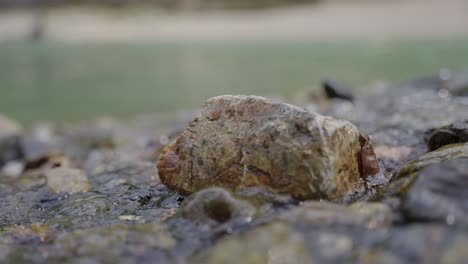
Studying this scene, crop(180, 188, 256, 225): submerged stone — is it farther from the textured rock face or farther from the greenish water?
the greenish water

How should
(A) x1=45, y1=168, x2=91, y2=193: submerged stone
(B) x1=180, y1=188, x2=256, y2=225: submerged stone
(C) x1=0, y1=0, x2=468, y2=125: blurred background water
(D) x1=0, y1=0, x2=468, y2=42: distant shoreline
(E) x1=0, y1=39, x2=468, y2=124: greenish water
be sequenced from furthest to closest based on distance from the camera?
(D) x1=0, y1=0, x2=468, y2=42: distant shoreline, (C) x1=0, y1=0, x2=468, y2=125: blurred background water, (E) x1=0, y1=39, x2=468, y2=124: greenish water, (A) x1=45, y1=168, x2=91, y2=193: submerged stone, (B) x1=180, y1=188, x2=256, y2=225: submerged stone

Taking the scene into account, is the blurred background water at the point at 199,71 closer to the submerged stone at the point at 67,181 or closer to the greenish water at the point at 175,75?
the greenish water at the point at 175,75

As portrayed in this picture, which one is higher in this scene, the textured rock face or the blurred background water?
the textured rock face

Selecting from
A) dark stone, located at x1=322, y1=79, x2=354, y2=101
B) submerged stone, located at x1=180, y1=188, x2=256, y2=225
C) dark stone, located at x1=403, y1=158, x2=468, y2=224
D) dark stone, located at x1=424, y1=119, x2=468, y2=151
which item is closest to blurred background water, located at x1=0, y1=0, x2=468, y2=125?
dark stone, located at x1=322, y1=79, x2=354, y2=101

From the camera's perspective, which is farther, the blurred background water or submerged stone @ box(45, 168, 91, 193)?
the blurred background water

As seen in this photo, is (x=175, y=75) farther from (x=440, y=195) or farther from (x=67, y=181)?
(x=440, y=195)

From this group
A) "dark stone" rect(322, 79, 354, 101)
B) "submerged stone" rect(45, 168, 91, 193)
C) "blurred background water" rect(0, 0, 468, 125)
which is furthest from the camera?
"blurred background water" rect(0, 0, 468, 125)

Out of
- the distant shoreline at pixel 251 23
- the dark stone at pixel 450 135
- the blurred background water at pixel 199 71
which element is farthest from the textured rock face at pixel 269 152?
the distant shoreline at pixel 251 23
